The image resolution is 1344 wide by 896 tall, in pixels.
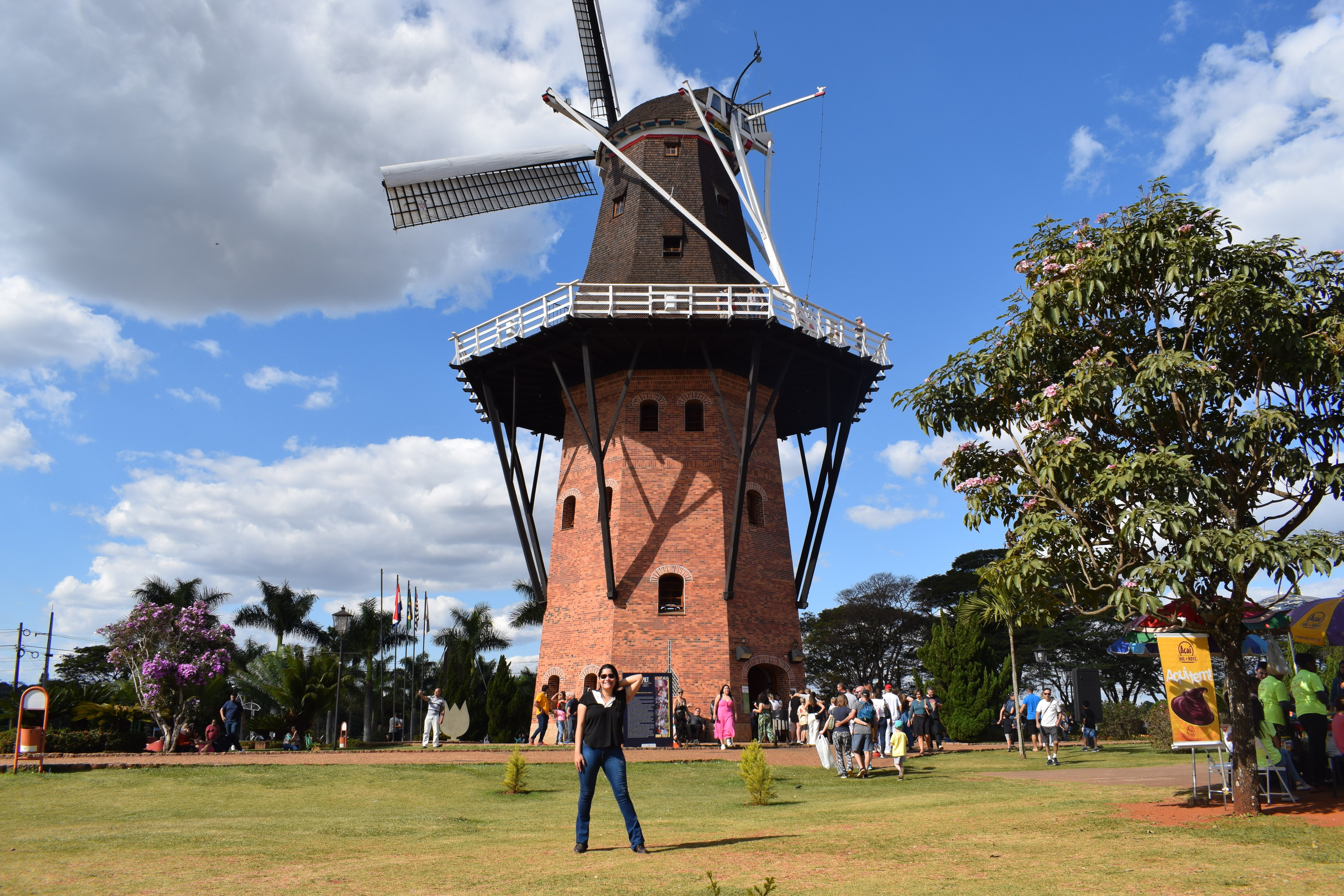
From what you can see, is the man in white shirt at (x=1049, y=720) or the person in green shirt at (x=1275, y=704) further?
the man in white shirt at (x=1049, y=720)

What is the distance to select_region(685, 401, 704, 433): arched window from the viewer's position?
24.7 m

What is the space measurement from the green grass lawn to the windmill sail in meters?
24.1

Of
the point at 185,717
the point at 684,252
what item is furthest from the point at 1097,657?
the point at 185,717

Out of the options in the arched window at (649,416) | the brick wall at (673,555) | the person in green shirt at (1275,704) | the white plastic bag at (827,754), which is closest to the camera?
the person in green shirt at (1275,704)

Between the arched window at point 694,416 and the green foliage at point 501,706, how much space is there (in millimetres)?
14402

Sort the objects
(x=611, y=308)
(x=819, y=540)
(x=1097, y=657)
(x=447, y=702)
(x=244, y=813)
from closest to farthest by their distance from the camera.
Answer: (x=244, y=813)
(x=611, y=308)
(x=819, y=540)
(x=447, y=702)
(x=1097, y=657)

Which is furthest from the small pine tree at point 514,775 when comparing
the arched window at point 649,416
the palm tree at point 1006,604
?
the arched window at point 649,416

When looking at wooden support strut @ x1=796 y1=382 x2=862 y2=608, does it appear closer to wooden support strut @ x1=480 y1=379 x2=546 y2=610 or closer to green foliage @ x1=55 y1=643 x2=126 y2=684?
wooden support strut @ x1=480 y1=379 x2=546 y2=610

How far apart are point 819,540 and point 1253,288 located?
16822 millimetres

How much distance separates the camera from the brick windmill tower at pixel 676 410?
2258 centimetres

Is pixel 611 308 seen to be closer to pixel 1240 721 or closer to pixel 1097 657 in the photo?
pixel 1240 721

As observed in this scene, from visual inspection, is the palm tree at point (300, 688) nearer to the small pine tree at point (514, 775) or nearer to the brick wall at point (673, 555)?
the brick wall at point (673, 555)

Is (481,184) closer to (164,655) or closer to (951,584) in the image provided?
(164,655)

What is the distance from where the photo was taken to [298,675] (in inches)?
1273
